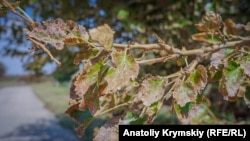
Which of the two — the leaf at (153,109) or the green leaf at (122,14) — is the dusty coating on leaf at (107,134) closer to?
the leaf at (153,109)

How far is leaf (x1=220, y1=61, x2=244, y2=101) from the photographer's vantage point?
0.88 m

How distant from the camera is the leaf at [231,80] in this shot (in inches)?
34.4

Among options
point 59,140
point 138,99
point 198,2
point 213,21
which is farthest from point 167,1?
point 59,140

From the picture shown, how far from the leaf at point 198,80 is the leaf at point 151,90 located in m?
0.07

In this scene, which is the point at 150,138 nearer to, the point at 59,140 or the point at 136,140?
the point at 136,140

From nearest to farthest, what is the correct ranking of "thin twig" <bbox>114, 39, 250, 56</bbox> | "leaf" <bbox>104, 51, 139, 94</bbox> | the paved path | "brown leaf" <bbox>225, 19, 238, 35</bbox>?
"leaf" <bbox>104, 51, 139, 94</bbox>
"thin twig" <bbox>114, 39, 250, 56</bbox>
"brown leaf" <bbox>225, 19, 238, 35</bbox>
the paved path

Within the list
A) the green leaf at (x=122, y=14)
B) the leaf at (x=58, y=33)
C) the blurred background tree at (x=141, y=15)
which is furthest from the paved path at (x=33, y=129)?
the leaf at (x=58, y=33)

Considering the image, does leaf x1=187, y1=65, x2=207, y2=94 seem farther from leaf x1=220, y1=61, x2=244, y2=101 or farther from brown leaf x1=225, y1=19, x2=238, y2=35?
brown leaf x1=225, y1=19, x2=238, y2=35

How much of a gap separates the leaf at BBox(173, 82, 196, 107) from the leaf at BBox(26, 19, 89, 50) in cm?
27

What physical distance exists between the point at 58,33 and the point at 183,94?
35 cm

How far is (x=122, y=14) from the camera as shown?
2.49 meters

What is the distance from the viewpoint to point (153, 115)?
0.90 meters

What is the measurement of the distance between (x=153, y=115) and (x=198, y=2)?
70.0 inches

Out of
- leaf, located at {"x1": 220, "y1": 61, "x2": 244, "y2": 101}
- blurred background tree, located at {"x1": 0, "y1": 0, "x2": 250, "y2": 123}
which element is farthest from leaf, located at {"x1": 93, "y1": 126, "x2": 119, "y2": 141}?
blurred background tree, located at {"x1": 0, "y1": 0, "x2": 250, "y2": 123}
